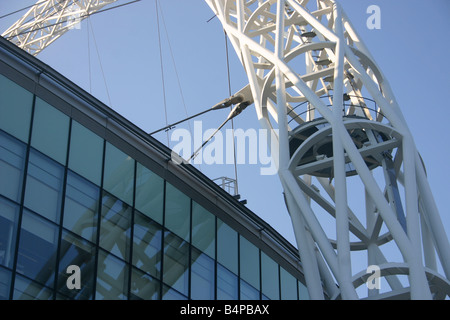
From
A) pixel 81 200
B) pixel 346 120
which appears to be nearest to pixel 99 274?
pixel 81 200

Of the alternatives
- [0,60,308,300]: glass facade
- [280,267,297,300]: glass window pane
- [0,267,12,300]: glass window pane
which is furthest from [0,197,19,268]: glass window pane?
[280,267,297,300]: glass window pane

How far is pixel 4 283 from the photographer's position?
23.8m

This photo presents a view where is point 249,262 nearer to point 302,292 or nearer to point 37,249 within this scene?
point 302,292

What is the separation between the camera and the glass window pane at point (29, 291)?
79.5 feet

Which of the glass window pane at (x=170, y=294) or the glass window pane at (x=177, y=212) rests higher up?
the glass window pane at (x=177, y=212)

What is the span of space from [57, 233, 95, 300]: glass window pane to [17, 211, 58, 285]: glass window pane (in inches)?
14.3

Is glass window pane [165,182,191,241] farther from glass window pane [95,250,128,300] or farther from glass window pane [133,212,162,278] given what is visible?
glass window pane [95,250,128,300]

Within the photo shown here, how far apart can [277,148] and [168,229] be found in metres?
5.47

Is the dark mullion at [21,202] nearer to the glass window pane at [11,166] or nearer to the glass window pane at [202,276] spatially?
the glass window pane at [11,166]

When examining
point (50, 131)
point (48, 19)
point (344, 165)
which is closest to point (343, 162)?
point (344, 165)

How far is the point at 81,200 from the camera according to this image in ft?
90.8

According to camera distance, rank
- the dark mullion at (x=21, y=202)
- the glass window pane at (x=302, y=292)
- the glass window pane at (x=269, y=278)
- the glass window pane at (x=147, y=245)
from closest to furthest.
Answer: the dark mullion at (x=21, y=202), the glass window pane at (x=147, y=245), the glass window pane at (x=269, y=278), the glass window pane at (x=302, y=292)

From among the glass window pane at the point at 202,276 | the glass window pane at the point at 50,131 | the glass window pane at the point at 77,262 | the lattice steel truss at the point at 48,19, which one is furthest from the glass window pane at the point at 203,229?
the lattice steel truss at the point at 48,19

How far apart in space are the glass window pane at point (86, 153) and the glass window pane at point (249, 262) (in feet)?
27.2
